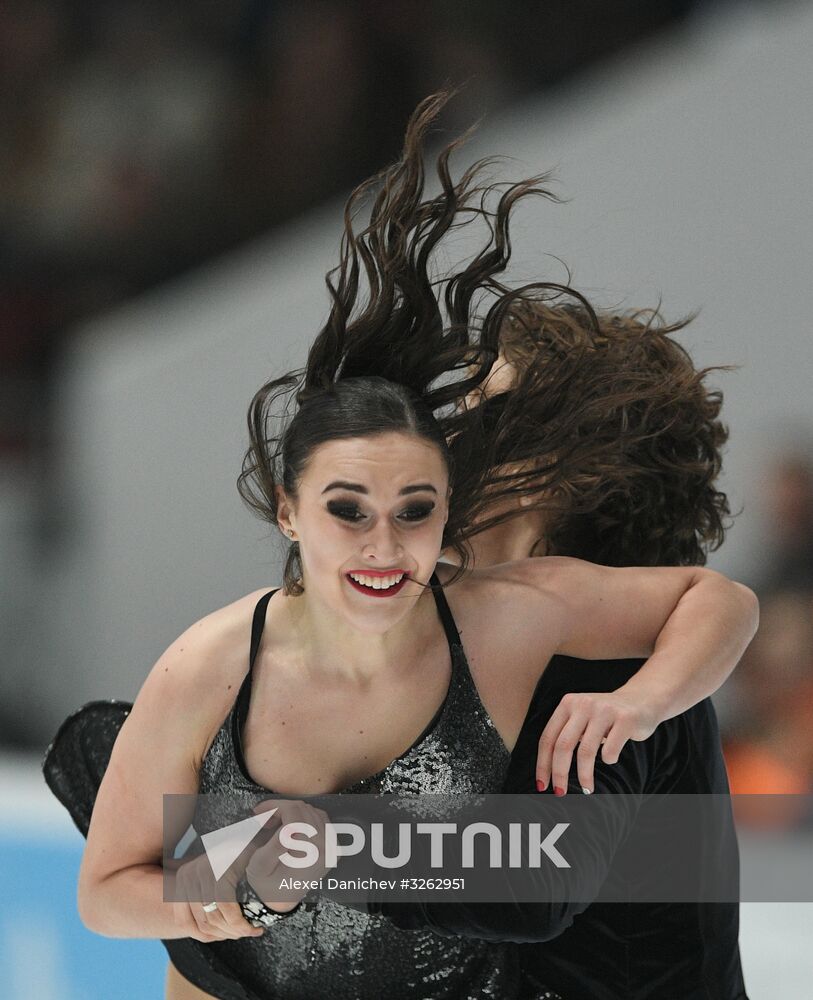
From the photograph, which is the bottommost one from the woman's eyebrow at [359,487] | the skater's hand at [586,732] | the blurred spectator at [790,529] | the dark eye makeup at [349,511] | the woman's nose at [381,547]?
the skater's hand at [586,732]

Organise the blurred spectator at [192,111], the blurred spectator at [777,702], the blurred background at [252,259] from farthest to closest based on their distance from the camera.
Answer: the blurred spectator at [192,111], the blurred background at [252,259], the blurred spectator at [777,702]

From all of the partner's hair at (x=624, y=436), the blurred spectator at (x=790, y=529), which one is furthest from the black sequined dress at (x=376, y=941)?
the blurred spectator at (x=790, y=529)

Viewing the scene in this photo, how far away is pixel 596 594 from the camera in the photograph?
2.20m

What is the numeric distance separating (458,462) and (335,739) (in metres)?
0.42

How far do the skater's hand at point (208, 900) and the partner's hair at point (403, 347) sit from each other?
39 cm

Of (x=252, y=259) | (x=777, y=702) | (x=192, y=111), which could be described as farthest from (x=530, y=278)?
(x=192, y=111)

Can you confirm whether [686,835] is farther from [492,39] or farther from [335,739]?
[492,39]

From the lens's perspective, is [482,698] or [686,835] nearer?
[482,698]

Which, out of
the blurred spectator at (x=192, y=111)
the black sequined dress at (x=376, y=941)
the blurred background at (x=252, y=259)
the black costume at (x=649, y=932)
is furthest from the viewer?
the blurred spectator at (x=192, y=111)

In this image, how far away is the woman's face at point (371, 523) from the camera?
1961 millimetres

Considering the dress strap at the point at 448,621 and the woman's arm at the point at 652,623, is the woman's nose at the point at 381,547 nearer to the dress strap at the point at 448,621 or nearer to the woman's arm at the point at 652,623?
the dress strap at the point at 448,621

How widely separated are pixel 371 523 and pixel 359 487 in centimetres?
5

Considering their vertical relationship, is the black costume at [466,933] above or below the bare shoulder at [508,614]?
below

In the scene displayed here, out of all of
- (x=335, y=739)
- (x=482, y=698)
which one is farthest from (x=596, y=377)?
(x=335, y=739)
